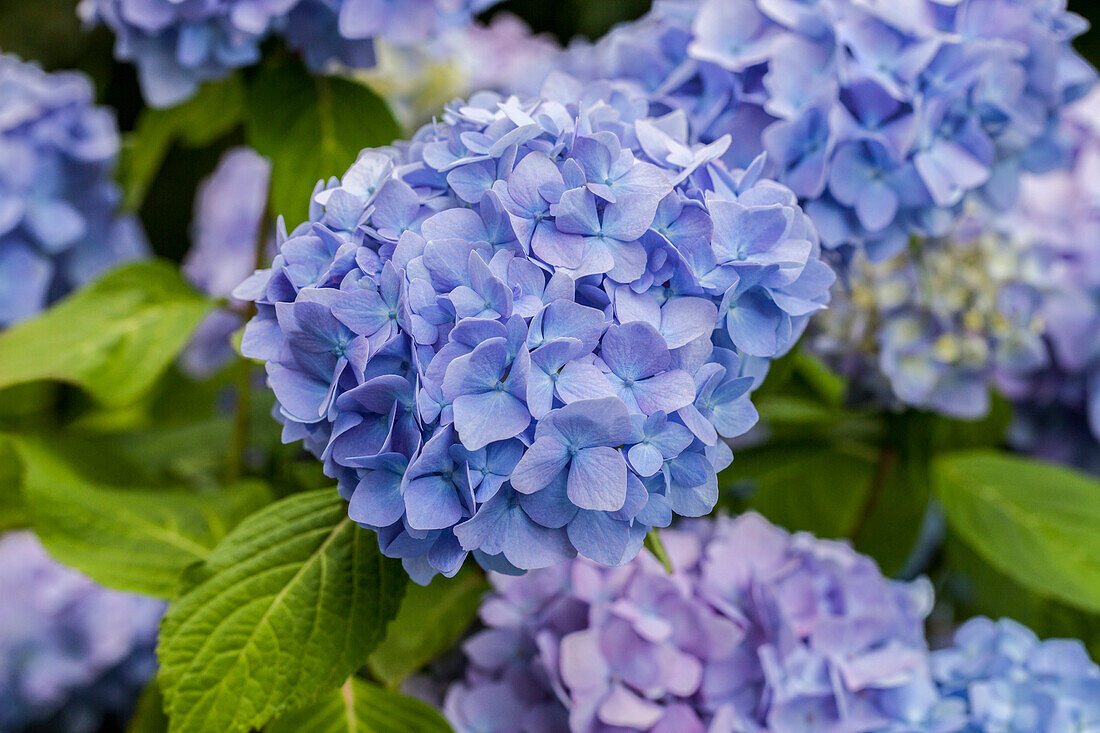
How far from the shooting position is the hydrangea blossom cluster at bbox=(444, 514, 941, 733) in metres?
0.47

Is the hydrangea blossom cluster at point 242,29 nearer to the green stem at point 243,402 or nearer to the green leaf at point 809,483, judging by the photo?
the green stem at point 243,402

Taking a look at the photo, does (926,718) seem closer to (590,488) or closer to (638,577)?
(638,577)

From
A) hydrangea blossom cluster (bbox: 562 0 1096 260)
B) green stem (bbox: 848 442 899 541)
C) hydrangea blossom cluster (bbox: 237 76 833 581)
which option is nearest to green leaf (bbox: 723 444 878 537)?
green stem (bbox: 848 442 899 541)

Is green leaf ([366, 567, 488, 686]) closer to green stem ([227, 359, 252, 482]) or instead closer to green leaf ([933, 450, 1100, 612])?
green stem ([227, 359, 252, 482])

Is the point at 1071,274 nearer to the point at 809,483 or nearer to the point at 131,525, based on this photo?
the point at 809,483

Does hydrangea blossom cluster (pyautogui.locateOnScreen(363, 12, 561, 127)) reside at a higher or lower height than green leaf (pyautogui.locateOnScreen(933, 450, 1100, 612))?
higher

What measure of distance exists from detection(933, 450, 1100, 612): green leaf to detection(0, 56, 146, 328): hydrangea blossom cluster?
68 cm

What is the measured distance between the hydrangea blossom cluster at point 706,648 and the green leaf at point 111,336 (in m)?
0.27

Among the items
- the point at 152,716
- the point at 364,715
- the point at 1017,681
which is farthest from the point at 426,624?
the point at 1017,681

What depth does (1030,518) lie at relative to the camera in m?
0.64

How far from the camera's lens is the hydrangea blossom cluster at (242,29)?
0.56 m

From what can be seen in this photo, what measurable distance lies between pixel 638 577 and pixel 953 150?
11.1 inches

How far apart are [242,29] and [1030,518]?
577mm

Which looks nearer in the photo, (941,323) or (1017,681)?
(1017,681)
